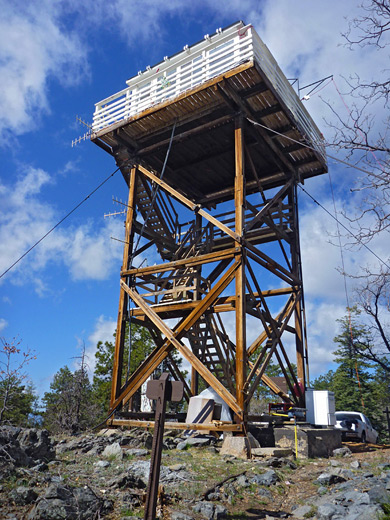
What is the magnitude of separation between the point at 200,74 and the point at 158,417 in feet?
→ 37.6

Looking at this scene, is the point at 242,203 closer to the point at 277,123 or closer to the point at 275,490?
the point at 277,123

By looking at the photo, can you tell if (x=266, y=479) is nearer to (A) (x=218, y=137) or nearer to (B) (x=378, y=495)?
(B) (x=378, y=495)

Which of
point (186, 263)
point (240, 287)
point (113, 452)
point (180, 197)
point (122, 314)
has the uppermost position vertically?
point (180, 197)

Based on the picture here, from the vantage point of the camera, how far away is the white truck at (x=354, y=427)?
18305mm

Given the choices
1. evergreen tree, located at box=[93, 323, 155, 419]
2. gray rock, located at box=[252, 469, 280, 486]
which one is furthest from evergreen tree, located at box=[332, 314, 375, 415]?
gray rock, located at box=[252, 469, 280, 486]

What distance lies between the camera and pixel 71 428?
18.5 m

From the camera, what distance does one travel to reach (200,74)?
14.0 meters

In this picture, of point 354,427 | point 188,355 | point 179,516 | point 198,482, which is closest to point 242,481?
point 198,482

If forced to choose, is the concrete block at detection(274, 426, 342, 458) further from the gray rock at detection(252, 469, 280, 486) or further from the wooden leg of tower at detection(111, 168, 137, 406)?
the wooden leg of tower at detection(111, 168, 137, 406)

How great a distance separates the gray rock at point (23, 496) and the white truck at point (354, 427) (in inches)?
598

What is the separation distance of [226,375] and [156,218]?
667 centimetres

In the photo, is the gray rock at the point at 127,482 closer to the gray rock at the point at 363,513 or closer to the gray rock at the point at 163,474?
the gray rock at the point at 163,474

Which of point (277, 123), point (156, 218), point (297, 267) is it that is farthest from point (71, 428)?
point (277, 123)

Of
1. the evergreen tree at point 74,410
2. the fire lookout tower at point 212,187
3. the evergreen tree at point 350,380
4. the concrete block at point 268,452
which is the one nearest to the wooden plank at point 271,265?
the fire lookout tower at point 212,187
